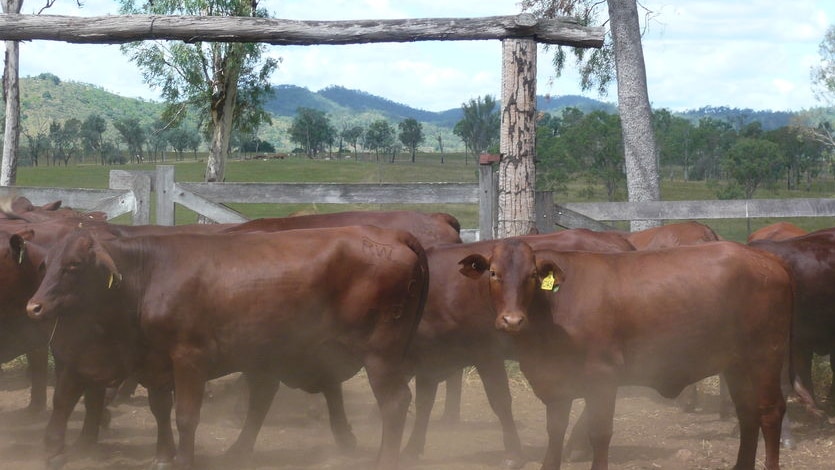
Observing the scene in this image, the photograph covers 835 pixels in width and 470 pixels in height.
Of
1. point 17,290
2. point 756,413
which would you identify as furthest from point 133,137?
point 756,413

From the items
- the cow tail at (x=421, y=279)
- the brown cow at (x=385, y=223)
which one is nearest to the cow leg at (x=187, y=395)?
the cow tail at (x=421, y=279)

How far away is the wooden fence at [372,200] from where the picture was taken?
9.53m

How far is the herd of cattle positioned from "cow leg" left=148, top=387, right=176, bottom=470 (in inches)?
0.6

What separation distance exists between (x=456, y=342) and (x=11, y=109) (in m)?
15.5

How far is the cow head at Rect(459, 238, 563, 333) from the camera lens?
575 centimetres

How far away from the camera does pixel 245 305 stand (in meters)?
6.28

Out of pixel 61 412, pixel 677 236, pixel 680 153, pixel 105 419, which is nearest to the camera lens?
pixel 61 412

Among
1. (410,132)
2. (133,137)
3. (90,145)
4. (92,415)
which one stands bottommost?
(92,415)

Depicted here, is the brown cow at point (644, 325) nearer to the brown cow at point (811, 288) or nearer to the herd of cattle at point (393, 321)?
the herd of cattle at point (393, 321)

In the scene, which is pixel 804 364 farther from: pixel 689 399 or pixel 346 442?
pixel 346 442

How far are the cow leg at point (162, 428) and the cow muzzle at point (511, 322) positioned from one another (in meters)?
2.48

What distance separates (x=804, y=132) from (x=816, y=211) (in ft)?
167

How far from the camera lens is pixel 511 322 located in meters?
5.62

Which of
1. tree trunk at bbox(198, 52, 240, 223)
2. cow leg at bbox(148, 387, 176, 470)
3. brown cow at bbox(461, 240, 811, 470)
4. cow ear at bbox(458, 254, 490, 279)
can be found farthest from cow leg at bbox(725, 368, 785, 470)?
tree trunk at bbox(198, 52, 240, 223)
